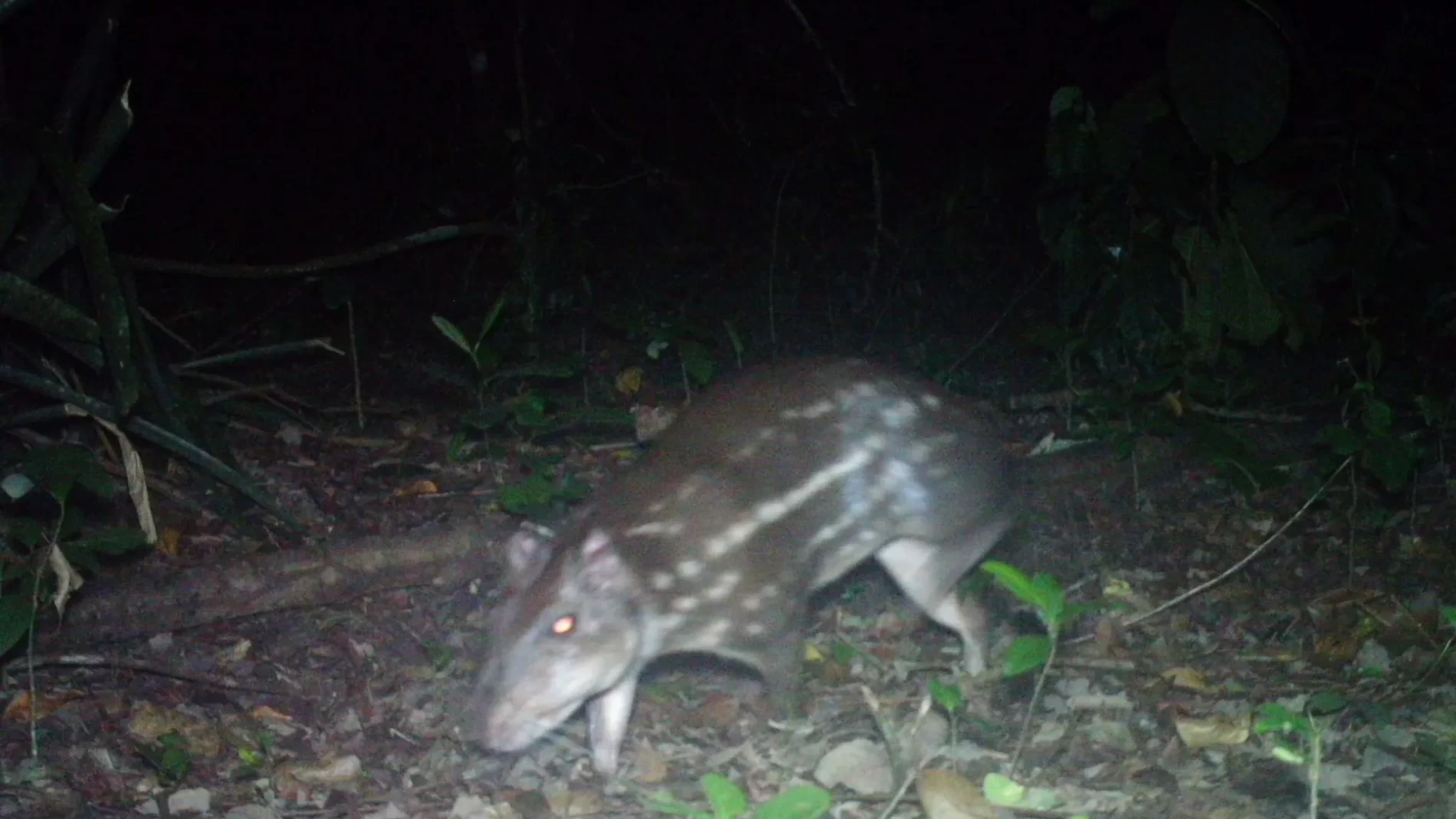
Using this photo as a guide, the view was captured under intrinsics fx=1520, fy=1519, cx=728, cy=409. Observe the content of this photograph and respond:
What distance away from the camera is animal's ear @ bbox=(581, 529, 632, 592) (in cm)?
446

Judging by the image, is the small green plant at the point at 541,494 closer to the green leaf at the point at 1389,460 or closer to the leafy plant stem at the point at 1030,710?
the leafy plant stem at the point at 1030,710

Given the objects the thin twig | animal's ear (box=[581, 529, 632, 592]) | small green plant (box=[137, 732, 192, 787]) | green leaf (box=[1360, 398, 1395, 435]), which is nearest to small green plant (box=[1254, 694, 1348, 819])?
the thin twig

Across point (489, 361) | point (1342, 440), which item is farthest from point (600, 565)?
point (1342, 440)

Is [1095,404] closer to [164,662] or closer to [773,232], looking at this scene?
[773,232]

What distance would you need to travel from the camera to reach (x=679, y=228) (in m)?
9.47

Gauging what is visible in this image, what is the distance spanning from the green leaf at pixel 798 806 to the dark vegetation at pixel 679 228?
2.22 metres

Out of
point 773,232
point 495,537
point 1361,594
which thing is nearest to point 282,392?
point 495,537

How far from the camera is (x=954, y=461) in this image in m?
5.04

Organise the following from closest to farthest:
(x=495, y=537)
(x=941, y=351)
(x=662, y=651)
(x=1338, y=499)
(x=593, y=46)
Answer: (x=662, y=651), (x=495, y=537), (x=1338, y=499), (x=941, y=351), (x=593, y=46)

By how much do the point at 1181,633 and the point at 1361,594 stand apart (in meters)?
0.70

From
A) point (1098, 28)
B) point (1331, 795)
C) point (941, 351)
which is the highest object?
point (1098, 28)

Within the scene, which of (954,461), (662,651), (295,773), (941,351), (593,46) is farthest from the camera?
(593,46)

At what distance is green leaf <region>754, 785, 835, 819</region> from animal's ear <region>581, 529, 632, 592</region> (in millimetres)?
1311

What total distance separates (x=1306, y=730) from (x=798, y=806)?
1.23 metres
